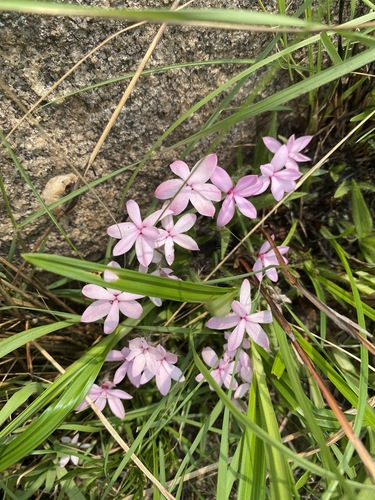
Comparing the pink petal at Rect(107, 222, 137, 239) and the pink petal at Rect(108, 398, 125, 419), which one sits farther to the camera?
the pink petal at Rect(108, 398, 125, 419)

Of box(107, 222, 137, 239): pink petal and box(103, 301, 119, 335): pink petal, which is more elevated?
box(107, 222, 137, 239): pink petal

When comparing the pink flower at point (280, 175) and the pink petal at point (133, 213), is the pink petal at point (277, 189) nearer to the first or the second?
the pink flower at point (280, 175)

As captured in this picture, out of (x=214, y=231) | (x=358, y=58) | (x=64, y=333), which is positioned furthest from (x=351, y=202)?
(x=64, y=333)

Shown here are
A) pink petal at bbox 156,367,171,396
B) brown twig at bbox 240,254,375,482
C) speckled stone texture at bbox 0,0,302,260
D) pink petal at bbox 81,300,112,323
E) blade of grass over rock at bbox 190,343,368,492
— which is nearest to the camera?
blade of grass over rock at bbox 190,343,368,492

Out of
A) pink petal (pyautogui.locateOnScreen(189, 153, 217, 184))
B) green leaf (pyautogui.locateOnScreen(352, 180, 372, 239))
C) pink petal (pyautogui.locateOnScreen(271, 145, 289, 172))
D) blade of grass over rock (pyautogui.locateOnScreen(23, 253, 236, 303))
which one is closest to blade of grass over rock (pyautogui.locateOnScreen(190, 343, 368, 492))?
blade of grass over rock (pyautogui.locateOnScreen(23, 253, 236, 303))

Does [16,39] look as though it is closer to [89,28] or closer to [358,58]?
[89,28]

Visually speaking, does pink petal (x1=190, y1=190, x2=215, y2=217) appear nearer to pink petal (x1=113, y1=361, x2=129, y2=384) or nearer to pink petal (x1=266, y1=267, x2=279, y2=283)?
pink petal (x1=266, y1=267, x2=279, y2=283)

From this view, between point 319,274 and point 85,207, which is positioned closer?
point 85,207
